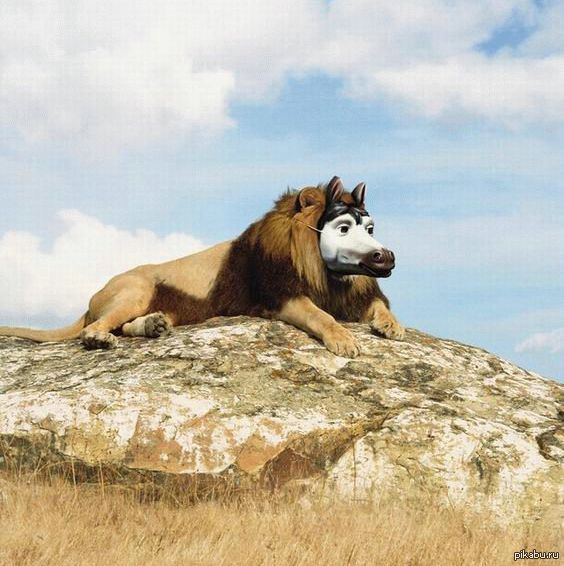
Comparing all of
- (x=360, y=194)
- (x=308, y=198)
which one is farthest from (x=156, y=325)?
(x=360, y=194)

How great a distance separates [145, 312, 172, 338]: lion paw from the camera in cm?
781

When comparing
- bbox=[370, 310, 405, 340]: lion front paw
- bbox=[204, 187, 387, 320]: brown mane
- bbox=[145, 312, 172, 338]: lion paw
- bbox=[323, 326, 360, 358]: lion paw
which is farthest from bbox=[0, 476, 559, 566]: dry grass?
bbox=[204, 187, 387, 320]: brown mane

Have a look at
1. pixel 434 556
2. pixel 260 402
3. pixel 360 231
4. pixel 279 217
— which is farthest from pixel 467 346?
pixel 434 556

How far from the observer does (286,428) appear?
621 centimetres

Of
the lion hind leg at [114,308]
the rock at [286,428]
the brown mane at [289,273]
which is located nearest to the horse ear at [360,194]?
the brown mane at [289,273]

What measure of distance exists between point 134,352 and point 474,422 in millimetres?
A: 2804

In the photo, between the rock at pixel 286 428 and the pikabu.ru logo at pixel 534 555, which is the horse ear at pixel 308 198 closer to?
the rock at pixel 286 428

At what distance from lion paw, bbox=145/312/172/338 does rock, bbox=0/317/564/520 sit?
0.52 metres

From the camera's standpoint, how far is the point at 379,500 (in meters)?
6.04

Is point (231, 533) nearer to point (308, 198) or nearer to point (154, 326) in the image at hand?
point (154, 326)

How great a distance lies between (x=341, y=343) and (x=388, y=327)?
0.69m

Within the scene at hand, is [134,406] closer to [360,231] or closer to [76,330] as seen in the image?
[360,231]

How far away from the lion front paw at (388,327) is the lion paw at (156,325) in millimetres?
1822

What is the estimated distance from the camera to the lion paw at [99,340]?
25.6 ft
